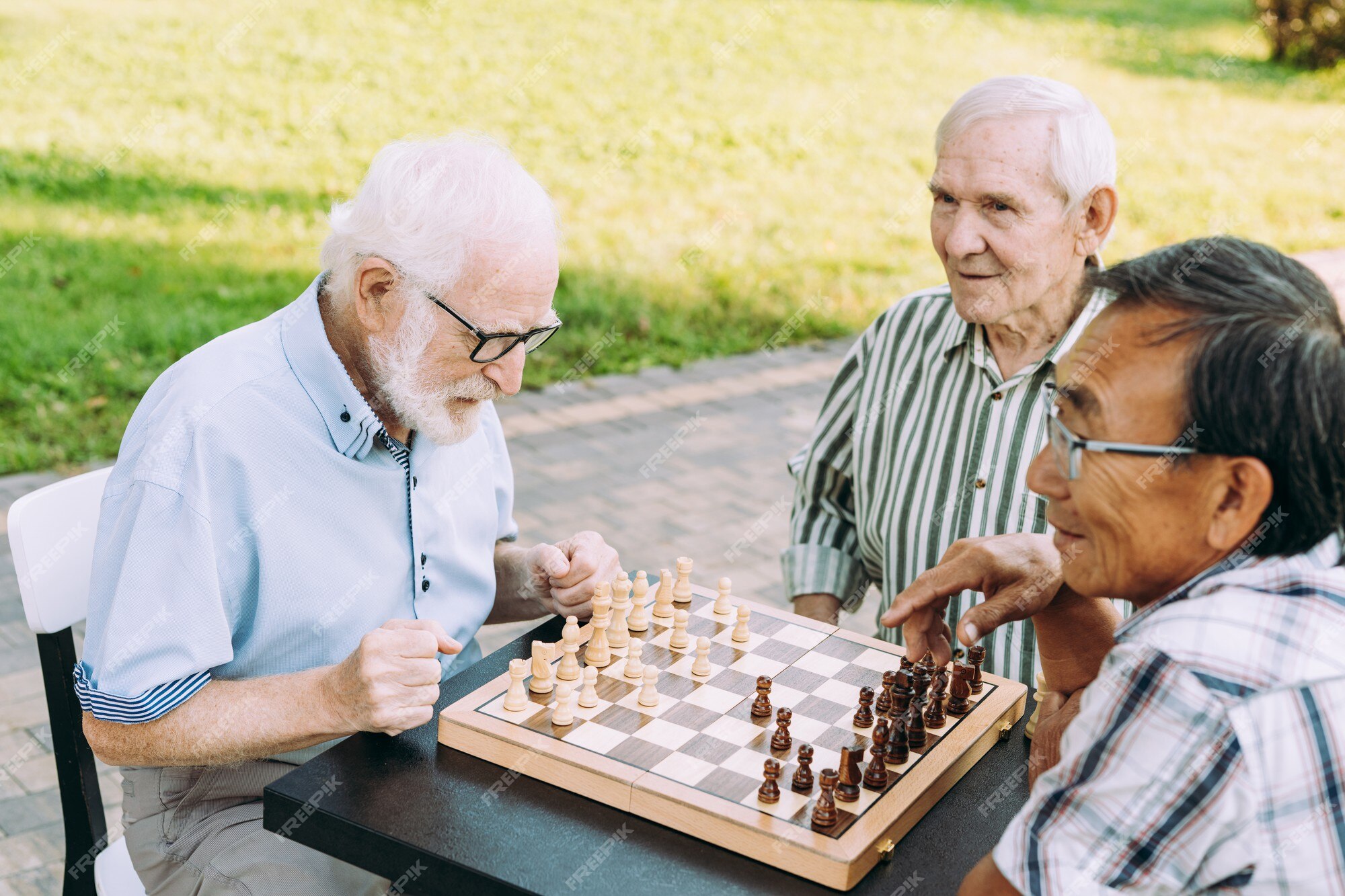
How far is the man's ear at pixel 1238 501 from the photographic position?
1.45 meters

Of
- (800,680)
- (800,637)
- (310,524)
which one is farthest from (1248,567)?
(310,524)

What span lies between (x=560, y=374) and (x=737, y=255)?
2169mm

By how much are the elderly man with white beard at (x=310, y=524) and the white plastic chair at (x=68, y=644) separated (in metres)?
0.10

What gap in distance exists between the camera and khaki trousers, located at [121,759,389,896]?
217 cm

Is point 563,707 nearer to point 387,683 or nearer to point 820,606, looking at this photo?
point 387,683

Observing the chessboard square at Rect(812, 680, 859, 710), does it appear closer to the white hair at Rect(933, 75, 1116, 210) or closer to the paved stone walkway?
the white hair at Rect(933, 75, 1116, 210)

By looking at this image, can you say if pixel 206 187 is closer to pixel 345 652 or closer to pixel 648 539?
pixel 648 539

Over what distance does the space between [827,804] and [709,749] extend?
0.26 metres

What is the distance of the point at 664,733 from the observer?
6.74ft

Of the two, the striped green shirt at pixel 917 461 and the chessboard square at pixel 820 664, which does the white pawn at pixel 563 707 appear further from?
the striped green shirt at pixel 917 461

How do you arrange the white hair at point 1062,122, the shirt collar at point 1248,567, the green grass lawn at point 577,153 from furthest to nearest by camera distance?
the green grass lawn at point 577,153, the white hair at point 1062,122, the shirt collar at point 1248,567

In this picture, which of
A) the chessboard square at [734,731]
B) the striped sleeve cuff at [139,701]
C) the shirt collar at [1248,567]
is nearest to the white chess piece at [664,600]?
the chessboard square at [734,731]

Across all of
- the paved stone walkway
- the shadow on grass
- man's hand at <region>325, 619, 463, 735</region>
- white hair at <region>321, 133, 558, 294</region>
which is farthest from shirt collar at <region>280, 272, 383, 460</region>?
the shadow on grass

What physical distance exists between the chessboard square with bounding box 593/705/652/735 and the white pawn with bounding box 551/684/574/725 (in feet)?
0.16
